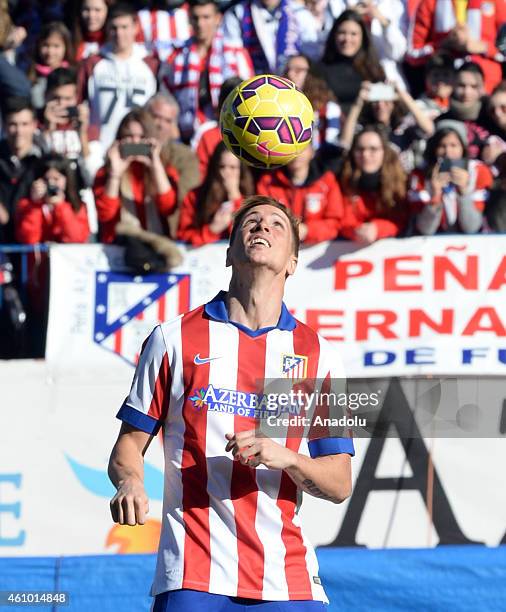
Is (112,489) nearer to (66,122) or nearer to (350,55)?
(66,122)

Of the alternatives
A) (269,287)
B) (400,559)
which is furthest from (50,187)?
(269,287)

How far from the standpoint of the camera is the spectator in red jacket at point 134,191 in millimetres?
8820

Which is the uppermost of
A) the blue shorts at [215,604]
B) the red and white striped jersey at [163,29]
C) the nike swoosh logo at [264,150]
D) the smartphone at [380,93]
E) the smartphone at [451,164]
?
the red and white striped jersey at [163,29]

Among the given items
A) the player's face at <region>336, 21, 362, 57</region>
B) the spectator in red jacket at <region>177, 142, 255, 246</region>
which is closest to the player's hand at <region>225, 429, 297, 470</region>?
the spectator in red jacket at <region>177, 142, 255, 246</region>

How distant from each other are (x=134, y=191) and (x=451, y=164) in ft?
7.51

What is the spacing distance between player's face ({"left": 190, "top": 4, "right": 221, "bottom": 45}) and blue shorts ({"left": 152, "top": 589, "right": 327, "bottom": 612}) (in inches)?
279

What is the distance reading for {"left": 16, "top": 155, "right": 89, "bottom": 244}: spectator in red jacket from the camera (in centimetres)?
892

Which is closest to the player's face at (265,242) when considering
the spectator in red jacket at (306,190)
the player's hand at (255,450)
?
the player's hand at (255,450)

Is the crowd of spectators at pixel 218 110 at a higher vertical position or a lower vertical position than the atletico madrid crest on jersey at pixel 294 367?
higher

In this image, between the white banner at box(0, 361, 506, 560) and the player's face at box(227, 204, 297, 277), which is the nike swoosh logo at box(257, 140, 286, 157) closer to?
the player's face at box(227, 204, 297, 277)

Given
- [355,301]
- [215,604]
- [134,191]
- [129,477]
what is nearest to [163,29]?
[134,191]

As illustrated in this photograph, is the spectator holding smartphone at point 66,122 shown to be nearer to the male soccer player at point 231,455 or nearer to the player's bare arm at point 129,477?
the male soccer player at point 231,455

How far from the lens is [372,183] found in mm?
8773

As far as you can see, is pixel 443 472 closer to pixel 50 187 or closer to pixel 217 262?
pixel 217 262
